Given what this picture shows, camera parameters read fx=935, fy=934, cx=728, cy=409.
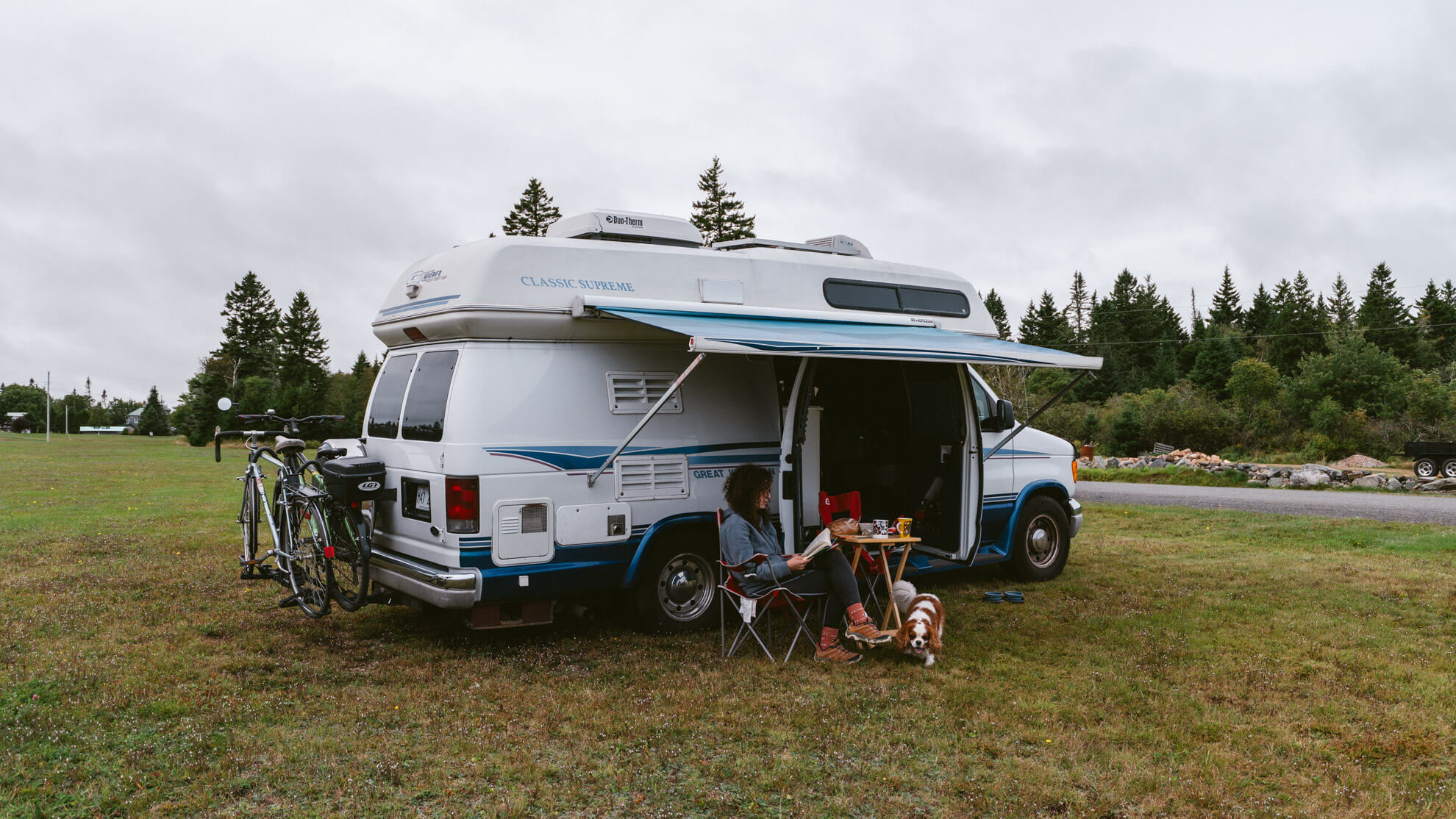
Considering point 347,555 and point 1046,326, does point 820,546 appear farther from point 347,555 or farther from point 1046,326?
point 1046,326

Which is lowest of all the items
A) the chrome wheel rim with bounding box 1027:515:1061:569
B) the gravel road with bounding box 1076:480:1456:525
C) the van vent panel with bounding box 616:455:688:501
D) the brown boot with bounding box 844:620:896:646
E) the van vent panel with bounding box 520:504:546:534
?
the brown boot with bounding box 844:620:896:646

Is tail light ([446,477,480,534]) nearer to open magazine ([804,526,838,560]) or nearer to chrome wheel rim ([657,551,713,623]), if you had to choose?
chrome wheel rim ([657,551,713,623])

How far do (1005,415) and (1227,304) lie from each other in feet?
231

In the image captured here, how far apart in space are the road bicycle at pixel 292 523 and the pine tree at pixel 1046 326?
6257 cm

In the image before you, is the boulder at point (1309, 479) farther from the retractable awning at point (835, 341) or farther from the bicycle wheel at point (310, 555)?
the bicycle wheel at point (310, 555)

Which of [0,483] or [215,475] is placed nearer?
[0,483]

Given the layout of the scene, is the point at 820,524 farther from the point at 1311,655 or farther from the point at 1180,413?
the point at 1180,413

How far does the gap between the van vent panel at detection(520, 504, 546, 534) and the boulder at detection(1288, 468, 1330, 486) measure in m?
18.5

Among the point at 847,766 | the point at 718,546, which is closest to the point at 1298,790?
the point at 847,766

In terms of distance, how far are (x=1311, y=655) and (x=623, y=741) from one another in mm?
4601

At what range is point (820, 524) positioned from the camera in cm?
748

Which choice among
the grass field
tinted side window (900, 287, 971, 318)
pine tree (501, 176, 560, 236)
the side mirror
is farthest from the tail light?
pine tree (501, 176, 560, 236)

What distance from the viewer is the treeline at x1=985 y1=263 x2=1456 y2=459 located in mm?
29406

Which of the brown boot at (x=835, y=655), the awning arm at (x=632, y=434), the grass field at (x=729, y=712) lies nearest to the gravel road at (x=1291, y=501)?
the grass field at (x=729, y=712)
